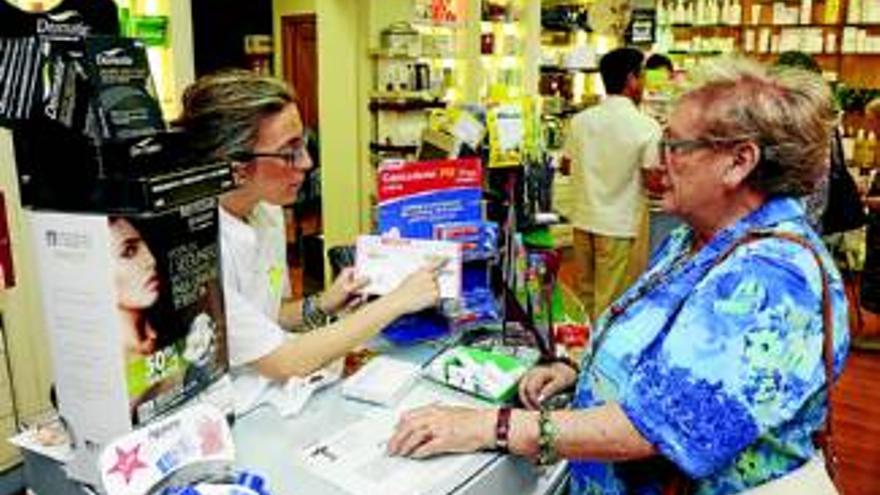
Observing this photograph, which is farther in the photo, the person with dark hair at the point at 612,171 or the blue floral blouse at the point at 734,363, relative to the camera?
the person with dark hair at the point at 612,171

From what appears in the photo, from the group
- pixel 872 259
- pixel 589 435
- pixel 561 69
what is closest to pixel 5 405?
pixel 589 435

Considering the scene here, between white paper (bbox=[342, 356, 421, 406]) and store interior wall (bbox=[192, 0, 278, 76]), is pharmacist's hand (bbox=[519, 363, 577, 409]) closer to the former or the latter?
white paper (bbox=[342, 356, 421, 406])

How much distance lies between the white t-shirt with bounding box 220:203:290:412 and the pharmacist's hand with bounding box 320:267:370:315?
0.12m

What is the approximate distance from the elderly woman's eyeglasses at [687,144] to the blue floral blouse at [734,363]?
0.14 meters

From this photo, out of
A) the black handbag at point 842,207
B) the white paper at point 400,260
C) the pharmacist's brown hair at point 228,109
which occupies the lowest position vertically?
the black handbag at point 842,207

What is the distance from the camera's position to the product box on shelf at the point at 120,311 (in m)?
1.17

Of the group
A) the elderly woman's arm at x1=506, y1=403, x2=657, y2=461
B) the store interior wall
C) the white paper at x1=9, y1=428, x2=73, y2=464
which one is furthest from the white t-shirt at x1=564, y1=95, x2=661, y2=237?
the store interior wall

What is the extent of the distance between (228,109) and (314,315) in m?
0.60

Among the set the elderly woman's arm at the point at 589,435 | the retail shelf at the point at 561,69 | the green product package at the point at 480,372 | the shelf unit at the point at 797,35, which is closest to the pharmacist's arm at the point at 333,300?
the green product package at the point at 480,372

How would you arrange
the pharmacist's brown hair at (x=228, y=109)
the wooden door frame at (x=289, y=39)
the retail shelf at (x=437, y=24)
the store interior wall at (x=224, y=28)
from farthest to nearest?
the wooden door frame at (x=289, y=39), the store interior wall at (x=224, y=28), the retail shelf at (x=437, y=24), the pharmacist's brown hair at (x=228, y=109)

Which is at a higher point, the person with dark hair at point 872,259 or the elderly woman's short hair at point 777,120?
the elderly woman's short hair at point 777,120

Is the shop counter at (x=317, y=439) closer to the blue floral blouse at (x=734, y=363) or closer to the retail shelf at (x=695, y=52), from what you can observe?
the blue floral blouse at (x=734, y=363)

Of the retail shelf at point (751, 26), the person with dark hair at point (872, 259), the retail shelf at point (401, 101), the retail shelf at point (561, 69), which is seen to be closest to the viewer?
the person with dark hair at point (872, 259)

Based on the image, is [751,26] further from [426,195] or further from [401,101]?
[426,195]
